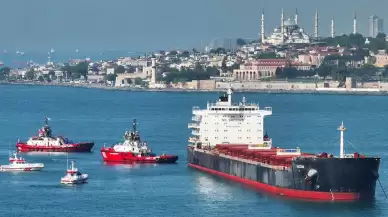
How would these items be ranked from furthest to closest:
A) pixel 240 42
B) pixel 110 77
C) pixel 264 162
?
pixel 240 42 < pixel 110 77 < pixel 264 162

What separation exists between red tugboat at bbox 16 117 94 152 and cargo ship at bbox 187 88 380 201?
455 cm

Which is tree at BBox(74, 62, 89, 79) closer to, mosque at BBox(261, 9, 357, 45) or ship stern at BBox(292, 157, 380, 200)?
mosque at BBox(261, 9, 357, 45)

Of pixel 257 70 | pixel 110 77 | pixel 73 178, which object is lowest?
pixel 73 178

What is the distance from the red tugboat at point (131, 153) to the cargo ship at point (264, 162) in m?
1.03

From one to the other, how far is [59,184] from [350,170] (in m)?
6.73

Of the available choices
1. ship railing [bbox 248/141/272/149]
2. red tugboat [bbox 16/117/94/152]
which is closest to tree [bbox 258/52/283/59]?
red tugboat [bbox 16/117/94/152]

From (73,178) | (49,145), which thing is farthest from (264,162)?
(49,145)

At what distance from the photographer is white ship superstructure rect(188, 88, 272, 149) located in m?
37.9

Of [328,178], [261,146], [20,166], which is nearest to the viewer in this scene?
[328,178]

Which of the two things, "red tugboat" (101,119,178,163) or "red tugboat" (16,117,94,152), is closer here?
"red tugboat" (101,119,178,163)

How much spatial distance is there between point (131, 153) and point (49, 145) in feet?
15.2

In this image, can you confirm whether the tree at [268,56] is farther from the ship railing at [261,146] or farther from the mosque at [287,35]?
the ship railing at [261,146]

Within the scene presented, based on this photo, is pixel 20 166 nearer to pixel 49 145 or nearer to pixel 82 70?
pixel 49 145

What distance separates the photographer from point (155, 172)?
1437 inches
